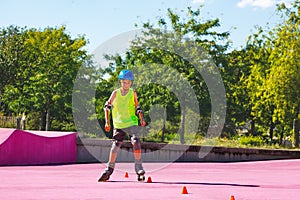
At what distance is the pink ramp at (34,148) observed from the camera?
15.7 metres

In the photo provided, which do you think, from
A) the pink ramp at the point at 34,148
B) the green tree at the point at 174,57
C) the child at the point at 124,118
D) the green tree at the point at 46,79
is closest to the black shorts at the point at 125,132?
the child at the point at 124,118

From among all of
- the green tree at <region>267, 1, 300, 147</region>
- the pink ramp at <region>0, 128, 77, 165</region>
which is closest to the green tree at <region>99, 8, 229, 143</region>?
the green tree at <region>267, 1, 300, 147</region>

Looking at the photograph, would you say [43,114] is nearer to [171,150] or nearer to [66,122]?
[66,122]

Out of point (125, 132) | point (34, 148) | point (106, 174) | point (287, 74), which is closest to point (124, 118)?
point (125, 132)

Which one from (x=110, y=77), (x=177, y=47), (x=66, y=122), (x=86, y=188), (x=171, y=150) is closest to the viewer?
(x=86, y=188)

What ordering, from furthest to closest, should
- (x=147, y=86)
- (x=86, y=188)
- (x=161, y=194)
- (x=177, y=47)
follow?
(x=177, y=47), (x=147, y=86), (x=86, y=188), (x=161, y=194)

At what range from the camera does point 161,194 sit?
7.58m

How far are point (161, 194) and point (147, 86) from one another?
902 inches

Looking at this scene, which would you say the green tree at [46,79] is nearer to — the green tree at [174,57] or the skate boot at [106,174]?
the green tree at [174,57]

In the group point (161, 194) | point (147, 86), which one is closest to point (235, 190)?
point (161, 194)

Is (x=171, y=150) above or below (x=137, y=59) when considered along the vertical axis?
below

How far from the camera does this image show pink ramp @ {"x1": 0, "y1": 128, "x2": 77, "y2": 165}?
616 inches

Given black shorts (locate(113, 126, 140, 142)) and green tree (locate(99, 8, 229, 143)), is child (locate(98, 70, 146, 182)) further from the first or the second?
green tree (locate(99, 8, 229, 143))

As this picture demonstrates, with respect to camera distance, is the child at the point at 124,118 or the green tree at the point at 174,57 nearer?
the child at the point at 124,118
